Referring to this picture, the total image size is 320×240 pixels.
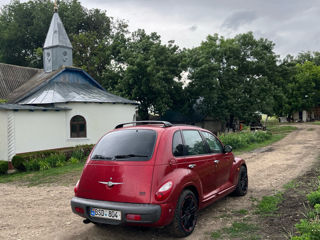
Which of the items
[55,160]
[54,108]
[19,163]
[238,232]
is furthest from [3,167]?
[238,232]

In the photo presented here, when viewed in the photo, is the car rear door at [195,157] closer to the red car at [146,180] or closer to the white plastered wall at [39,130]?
the red car at [146,180]

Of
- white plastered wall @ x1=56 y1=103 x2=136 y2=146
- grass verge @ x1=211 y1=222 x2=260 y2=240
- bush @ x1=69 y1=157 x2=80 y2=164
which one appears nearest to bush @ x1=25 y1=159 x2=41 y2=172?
bush @ x1=69 y1=157 x2=80 y2=164

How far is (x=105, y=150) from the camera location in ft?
16.0

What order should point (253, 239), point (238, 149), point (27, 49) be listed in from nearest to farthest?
point (253, 239) < point (238, 149) < point (27, 49)

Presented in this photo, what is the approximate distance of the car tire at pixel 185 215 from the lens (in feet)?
14.8

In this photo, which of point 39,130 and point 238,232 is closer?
point 238,232

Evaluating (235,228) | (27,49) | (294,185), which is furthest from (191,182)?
(27,49)

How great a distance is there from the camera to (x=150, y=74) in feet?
85.6

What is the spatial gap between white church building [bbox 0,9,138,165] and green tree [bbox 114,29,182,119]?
3345 millimetres

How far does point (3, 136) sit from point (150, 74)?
564 inches

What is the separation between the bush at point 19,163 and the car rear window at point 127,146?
9.83 meters

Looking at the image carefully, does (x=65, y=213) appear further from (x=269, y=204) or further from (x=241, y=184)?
(x=269, y=204)

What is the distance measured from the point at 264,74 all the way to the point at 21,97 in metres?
23.5

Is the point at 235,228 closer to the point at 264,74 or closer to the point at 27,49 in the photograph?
the point at 264,74
